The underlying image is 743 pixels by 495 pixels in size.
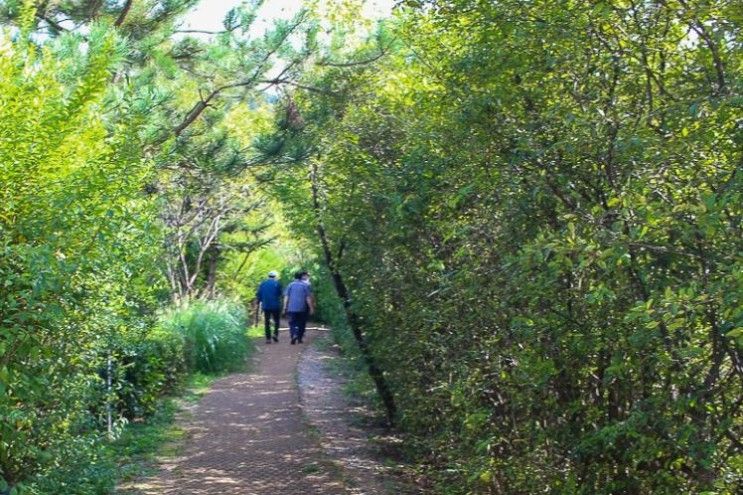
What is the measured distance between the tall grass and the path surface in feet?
2.35

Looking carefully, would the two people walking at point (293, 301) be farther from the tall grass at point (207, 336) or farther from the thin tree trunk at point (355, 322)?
the thin tree trunk at point (355, 322)

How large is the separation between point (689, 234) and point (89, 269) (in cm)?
344

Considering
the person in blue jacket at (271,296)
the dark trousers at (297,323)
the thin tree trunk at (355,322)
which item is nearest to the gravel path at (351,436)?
the thin tree trunk at (355,322)

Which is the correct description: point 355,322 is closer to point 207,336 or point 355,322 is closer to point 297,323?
point 207,336

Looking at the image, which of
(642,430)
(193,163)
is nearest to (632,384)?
(642,430)

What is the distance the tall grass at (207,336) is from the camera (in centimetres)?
1586

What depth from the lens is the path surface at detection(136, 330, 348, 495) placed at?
8.95m

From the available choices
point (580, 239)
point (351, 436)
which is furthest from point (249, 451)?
point (580, 239)

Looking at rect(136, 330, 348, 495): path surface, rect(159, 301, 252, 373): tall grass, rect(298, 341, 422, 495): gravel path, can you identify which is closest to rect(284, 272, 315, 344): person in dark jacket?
Result: rect(159, 301, 252, 373): tall grass

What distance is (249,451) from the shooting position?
10680 millimetres

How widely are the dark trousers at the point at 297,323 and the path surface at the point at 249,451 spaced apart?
212 inches

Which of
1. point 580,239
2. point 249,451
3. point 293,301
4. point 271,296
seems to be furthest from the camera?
point 271,296

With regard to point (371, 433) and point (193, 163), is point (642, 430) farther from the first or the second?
point (193, 163)

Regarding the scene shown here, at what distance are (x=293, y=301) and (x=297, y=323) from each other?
956 millimetres
